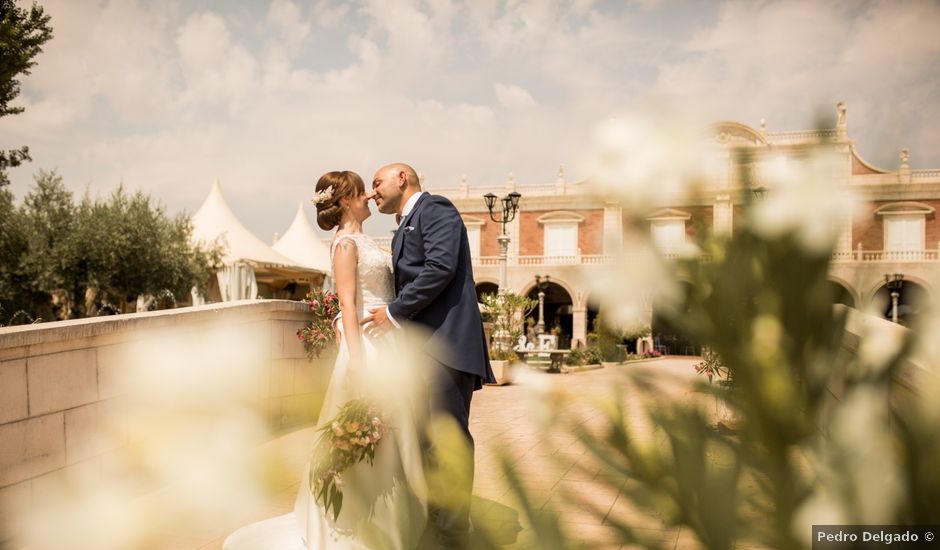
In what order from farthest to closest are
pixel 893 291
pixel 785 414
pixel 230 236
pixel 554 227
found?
pixel 554 227 → pixel 230 236 → pixel 785 414 → pixel 893 291

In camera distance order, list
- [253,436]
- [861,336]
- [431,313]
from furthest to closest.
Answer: [431,313] → [253,436] → [861,336]

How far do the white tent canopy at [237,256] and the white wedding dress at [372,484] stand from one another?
1347 cm

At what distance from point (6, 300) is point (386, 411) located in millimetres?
18898

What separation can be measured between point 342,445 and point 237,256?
15703 mm

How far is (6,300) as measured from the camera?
1744 centimetres

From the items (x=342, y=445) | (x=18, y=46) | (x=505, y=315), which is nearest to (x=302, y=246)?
(x=505, y=315)

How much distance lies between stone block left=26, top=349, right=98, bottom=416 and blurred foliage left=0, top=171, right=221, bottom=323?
13786mm

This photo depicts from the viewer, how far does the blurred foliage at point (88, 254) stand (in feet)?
59.3

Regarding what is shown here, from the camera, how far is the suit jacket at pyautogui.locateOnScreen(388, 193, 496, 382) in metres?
3.29

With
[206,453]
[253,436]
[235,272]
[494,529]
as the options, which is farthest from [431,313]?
[235,272]

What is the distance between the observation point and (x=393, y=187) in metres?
3.55

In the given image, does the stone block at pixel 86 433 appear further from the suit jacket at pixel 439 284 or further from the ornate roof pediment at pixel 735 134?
the ornate roof pediment at pixel 735 134

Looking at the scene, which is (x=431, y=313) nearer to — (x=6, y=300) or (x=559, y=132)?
(x=559, y=132)

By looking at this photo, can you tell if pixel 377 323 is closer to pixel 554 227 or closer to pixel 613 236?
pixel 613 236
